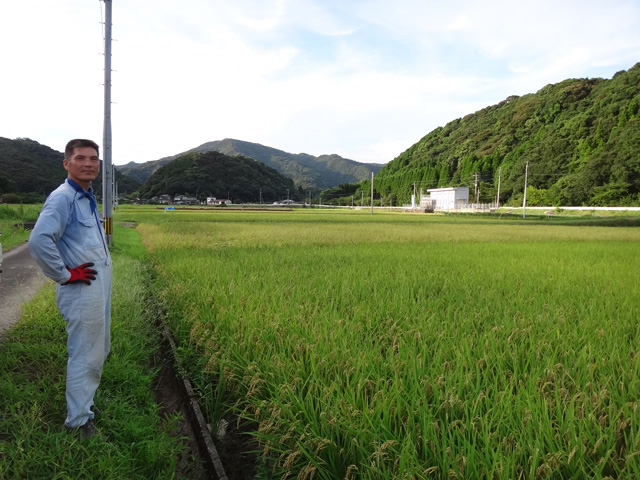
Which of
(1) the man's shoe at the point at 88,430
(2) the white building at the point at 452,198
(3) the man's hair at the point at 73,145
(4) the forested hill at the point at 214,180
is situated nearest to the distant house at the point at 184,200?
(4) the forested hill at the point at 214,180

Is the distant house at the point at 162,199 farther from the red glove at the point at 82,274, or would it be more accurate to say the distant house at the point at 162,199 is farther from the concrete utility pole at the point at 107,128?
the red glove at the point at 82,274

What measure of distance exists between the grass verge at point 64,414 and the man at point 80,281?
18 centimetres

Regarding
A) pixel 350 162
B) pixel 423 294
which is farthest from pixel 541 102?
pixel 350 162

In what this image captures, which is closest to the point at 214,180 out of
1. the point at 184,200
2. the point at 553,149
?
the point at 184,200

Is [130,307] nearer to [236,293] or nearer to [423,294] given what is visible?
[236,293]

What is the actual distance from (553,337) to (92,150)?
364 cm

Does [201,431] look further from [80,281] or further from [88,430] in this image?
[80,281]

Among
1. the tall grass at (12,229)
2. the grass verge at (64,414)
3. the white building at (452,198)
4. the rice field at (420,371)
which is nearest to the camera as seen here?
the rice field at (420,371)

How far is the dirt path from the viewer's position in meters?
4.15

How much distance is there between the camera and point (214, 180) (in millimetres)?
84875

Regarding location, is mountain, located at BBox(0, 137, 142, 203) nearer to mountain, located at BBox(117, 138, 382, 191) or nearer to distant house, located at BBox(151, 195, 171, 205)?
distant house, located at BBox(151, 195, 171, 205)

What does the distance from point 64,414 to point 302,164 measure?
571ft

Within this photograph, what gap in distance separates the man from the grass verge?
18cm

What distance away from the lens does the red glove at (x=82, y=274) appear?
6.50 ft
